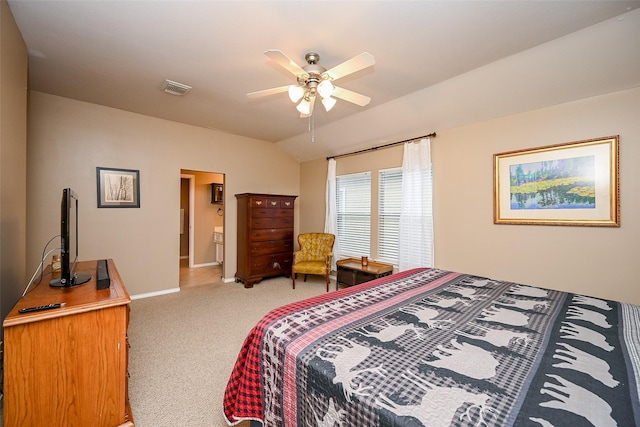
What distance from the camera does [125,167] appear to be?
389 centimetres

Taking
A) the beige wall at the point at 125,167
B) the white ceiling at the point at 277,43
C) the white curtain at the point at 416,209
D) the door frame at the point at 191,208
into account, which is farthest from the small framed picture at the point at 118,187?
the white curtain at the point at 416,209

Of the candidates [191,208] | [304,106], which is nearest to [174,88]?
[304,106]

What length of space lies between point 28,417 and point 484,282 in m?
3.01

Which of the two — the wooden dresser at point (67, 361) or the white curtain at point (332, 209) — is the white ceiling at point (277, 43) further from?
the wooden dresser at point (67, 361)

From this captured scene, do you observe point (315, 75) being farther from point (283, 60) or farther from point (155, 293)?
point (155, 293)

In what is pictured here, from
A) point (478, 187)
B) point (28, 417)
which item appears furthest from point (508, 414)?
point (478, 187)

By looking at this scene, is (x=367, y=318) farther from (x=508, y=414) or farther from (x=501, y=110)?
(x=501, y=110)

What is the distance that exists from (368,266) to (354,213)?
1.12 metres

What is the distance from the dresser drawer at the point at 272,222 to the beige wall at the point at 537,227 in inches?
93.3

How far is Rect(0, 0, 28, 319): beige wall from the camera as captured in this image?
1794mm

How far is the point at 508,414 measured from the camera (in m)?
0.77

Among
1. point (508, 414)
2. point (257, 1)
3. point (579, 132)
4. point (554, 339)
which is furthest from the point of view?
point (579, 132)

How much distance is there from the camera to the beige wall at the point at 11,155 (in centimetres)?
179

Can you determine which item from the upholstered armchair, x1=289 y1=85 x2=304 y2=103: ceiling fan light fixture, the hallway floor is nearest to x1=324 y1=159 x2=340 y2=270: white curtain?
the upholstered armchair
